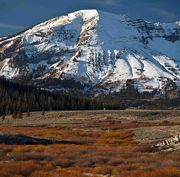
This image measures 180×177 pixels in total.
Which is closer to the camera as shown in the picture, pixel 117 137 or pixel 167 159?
pixel 167 159

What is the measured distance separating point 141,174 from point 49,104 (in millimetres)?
166942

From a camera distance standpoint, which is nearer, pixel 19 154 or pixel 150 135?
pixel 19 154

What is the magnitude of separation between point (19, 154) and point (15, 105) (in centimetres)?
13986

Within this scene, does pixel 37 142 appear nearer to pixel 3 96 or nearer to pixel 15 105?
pixel 15 105

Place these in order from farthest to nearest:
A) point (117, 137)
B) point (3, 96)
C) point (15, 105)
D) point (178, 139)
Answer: point (3, 96)
point (15, 105)
point (117, 137)
point (178, 139)

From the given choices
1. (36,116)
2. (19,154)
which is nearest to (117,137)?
(19,154)

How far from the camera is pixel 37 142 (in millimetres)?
61906

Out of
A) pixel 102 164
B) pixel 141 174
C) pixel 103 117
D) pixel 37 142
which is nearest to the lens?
pixel 141 174

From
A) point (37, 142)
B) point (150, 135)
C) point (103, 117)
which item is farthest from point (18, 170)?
point (103, 117)

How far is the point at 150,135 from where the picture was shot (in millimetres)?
73062

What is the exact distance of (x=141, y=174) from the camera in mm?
32500

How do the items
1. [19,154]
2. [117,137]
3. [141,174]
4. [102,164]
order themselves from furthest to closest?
1. [117,137]
2. [19,154]
3. [102,164]
4. [141,174]

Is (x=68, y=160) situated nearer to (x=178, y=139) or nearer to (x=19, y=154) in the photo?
(x=19, y=154)

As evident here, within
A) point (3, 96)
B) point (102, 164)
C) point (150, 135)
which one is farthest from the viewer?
point (3, 96)
